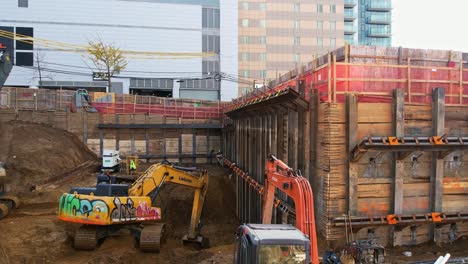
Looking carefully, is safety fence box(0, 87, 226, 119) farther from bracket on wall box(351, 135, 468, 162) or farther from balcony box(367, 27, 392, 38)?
balcony box(367, 27, 392, 38)

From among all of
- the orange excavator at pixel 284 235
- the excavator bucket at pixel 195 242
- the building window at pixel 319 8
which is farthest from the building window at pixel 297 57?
the orange excavator at pixel 284 235

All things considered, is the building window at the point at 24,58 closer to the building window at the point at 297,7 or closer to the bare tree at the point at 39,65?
the bare tree at the point at 39,65

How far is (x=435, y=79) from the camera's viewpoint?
11.9 meters

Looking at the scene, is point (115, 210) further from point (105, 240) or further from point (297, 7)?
point (297, 7)

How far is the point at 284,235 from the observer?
25.4 ft

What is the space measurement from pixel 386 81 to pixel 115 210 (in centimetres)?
1057

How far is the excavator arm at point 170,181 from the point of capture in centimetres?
1602

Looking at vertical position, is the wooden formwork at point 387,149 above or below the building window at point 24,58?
below

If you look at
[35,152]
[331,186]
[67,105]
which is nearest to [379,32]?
[67,105]

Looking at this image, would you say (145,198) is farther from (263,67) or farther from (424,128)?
(263,67)

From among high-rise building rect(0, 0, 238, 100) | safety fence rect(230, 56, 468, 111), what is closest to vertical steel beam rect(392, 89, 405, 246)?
safety fence rect(230, 56, 468, 111)

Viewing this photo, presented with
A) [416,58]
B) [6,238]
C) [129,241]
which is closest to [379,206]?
[416,58]

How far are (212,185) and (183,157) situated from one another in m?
7.81

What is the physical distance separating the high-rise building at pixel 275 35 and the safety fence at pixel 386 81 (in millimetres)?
62374
